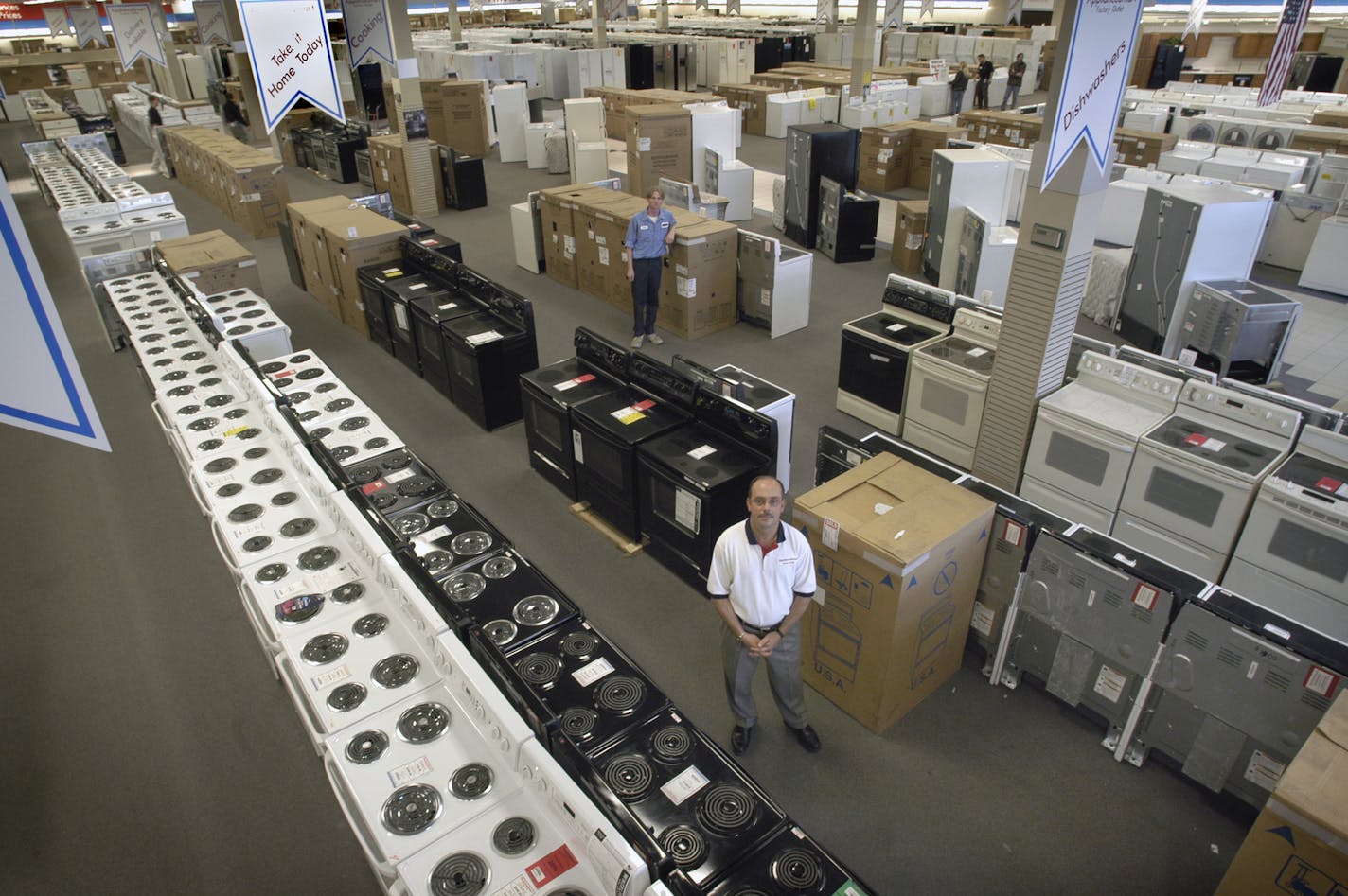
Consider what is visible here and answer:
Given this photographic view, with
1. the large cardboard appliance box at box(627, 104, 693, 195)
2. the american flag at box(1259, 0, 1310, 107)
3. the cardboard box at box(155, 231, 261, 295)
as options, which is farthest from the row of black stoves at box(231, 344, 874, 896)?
the american flag at box(1259, 0, 1310, 107)

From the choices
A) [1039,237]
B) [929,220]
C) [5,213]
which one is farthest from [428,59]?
[5,213]

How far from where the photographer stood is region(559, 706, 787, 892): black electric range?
2443 mm

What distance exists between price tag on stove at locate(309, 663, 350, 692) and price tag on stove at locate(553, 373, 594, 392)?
267 cm

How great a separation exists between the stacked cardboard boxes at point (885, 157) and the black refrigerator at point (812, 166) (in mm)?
2878

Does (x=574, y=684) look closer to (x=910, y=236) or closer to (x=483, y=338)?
(x=483, y=338)

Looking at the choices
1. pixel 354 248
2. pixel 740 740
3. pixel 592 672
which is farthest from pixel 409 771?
pixel 354 248

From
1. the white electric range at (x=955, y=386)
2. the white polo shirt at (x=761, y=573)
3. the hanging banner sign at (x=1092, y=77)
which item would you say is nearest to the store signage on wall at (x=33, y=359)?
the white polo shirt at (x=761, y=573)

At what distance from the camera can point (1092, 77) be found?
3979mm

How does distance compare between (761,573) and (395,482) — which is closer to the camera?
(761,573)

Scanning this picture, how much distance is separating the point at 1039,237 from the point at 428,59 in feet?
69.2

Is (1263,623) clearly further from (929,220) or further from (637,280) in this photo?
(929,220)

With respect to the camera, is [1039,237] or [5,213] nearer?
[5,213]

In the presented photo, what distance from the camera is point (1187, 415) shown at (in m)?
4.50

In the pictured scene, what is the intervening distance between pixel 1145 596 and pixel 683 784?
7.18 feet
